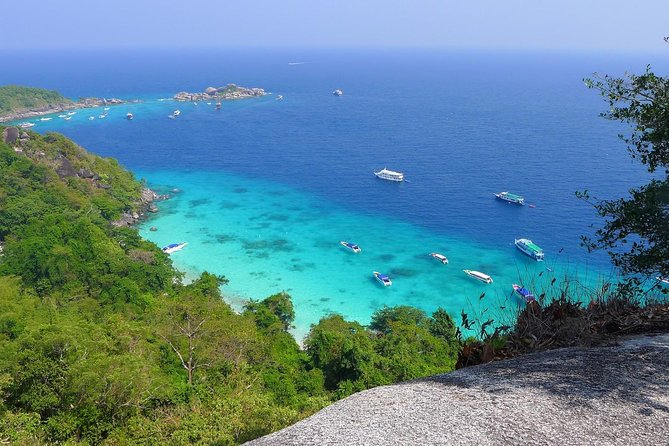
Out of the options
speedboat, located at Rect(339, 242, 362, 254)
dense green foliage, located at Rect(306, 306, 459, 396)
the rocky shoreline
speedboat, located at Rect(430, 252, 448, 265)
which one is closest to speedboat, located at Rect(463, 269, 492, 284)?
speedboat, located at Rect(430, 252, 448, 265)

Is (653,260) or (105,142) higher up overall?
(653,260)

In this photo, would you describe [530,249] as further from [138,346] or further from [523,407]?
Result: [523,407]

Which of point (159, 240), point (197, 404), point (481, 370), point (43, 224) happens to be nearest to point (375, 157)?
point (159, 240)

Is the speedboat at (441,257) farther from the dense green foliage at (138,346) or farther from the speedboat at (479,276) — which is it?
the dense green foliage at (138,346)

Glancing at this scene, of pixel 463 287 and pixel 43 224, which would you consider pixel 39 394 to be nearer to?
pixel 43 224

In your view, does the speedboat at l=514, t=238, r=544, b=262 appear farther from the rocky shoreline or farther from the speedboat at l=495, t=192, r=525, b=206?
the rocky shoreline

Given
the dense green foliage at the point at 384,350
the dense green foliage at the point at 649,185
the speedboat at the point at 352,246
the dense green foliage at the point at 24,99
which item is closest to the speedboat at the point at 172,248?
the speedboat at the point at 352,246

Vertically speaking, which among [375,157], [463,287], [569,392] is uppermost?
[569,392]
